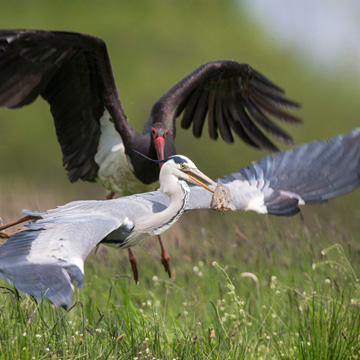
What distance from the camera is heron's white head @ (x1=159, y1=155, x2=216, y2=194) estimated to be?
454 centimetres

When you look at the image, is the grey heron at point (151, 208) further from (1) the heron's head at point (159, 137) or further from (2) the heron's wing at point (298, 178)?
(1) the heron's head at point (159, 137)

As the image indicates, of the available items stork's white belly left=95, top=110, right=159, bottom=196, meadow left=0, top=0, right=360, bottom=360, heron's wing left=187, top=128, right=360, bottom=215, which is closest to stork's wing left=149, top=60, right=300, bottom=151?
stork's white belly left=95, top=110, right=159, bottom=196

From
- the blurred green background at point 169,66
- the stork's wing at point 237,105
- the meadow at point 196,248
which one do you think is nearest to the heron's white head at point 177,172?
the meadow at point 196,248

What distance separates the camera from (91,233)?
12.9 feet

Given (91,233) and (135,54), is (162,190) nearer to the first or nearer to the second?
(91,233)

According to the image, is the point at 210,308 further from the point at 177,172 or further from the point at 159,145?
the point at 159,145

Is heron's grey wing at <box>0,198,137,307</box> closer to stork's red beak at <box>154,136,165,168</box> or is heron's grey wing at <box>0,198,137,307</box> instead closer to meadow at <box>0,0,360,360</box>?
meadow at <box>0,0,360,360</box>

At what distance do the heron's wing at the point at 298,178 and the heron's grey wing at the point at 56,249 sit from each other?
0.97m

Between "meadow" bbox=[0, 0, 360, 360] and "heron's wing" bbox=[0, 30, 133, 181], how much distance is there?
0.71 meters

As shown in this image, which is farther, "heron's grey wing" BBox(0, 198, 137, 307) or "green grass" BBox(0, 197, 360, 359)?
"green grass" BBox(0, 197, 360, 359)

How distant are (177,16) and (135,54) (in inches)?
120

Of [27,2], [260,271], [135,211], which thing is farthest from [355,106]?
[135,211]

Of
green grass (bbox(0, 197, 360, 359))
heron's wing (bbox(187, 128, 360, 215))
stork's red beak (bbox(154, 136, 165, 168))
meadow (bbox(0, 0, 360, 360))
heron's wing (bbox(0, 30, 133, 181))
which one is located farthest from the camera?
stork's red beak (bbox(154, 136, 165, 168))

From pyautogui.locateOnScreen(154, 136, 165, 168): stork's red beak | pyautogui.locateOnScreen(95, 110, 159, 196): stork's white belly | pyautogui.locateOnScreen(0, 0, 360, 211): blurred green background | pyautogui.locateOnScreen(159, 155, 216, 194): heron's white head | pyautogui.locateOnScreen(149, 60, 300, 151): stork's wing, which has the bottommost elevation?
pyautogui.locateOnScreen(0, 0, 360, 211): blurred green background
